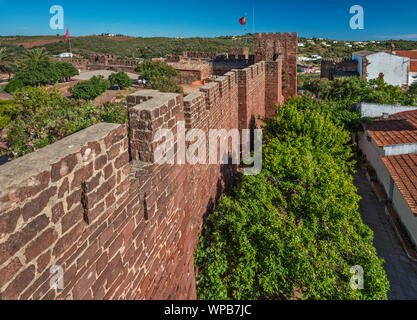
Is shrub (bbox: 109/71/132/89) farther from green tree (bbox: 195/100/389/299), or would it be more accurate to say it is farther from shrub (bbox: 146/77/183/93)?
green tree (bbox: 195/100/389/299)

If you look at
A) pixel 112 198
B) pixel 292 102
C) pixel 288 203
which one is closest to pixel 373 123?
pixel 292 102

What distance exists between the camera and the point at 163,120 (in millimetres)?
4090

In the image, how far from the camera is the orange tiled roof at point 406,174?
28.9 feet

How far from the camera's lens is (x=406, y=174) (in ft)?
33.0

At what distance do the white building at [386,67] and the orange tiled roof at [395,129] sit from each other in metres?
22.7

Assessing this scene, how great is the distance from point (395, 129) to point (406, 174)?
430 centimetres

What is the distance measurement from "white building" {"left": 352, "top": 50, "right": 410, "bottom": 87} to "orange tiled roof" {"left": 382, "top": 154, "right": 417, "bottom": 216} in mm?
28820

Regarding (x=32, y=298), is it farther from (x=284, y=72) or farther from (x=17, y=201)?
(x=284, y=72)

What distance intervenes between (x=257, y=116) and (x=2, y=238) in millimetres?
11407

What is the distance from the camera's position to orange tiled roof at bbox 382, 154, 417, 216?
8.82 metres

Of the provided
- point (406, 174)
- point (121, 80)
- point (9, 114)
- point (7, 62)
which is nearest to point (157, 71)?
point (121, 80)

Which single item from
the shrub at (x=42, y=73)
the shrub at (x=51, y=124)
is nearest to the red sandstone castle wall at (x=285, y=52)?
the shrub at (x=51, y=124)

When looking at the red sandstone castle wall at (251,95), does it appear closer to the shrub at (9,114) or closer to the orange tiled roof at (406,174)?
the orange tiled roof at (406,174)

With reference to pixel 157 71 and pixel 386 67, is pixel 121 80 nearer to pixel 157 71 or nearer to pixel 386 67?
pixel 157 71
